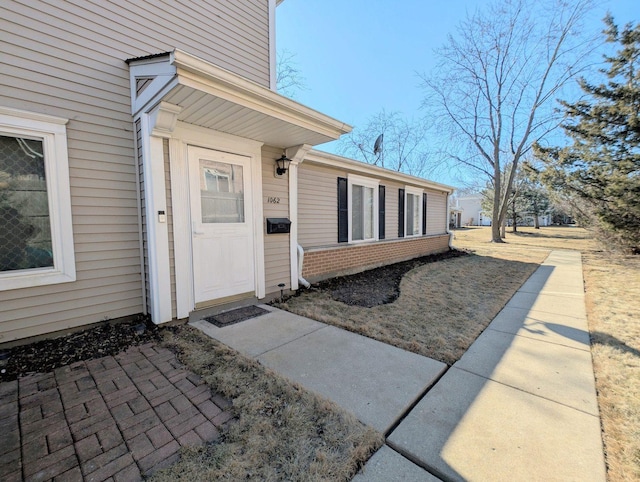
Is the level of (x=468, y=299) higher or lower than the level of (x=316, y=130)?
lower

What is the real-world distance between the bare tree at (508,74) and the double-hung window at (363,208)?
38.7ft

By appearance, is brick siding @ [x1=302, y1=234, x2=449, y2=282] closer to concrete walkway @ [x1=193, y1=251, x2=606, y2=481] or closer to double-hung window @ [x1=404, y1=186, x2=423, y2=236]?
double-hung window @ [x1=404, y1=186, x2=423, y2=236]

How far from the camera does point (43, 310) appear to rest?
2945 mm

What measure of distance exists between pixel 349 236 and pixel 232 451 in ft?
18.0

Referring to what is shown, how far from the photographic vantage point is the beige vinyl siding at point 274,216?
452cm

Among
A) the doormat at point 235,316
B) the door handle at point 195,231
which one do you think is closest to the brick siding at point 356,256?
the doormat at point 235,316

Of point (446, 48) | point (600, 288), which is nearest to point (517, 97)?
point (446, 48)

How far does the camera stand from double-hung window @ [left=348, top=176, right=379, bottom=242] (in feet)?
22.6

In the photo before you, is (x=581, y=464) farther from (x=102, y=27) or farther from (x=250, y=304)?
(x=102, y=27)

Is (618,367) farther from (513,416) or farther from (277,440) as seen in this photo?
(277,440)

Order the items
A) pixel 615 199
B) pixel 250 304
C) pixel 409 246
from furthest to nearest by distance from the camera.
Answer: pixel 409 246, pixel 615 199, pixel 250 304

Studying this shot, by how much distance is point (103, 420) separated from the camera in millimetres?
1879

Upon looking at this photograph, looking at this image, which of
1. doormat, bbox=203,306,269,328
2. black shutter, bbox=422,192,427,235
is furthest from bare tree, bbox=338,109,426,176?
doormat, bbox=203,306,269,328

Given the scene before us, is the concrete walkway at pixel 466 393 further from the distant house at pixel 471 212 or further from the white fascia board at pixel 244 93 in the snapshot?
the distant house at pixel 471 212
